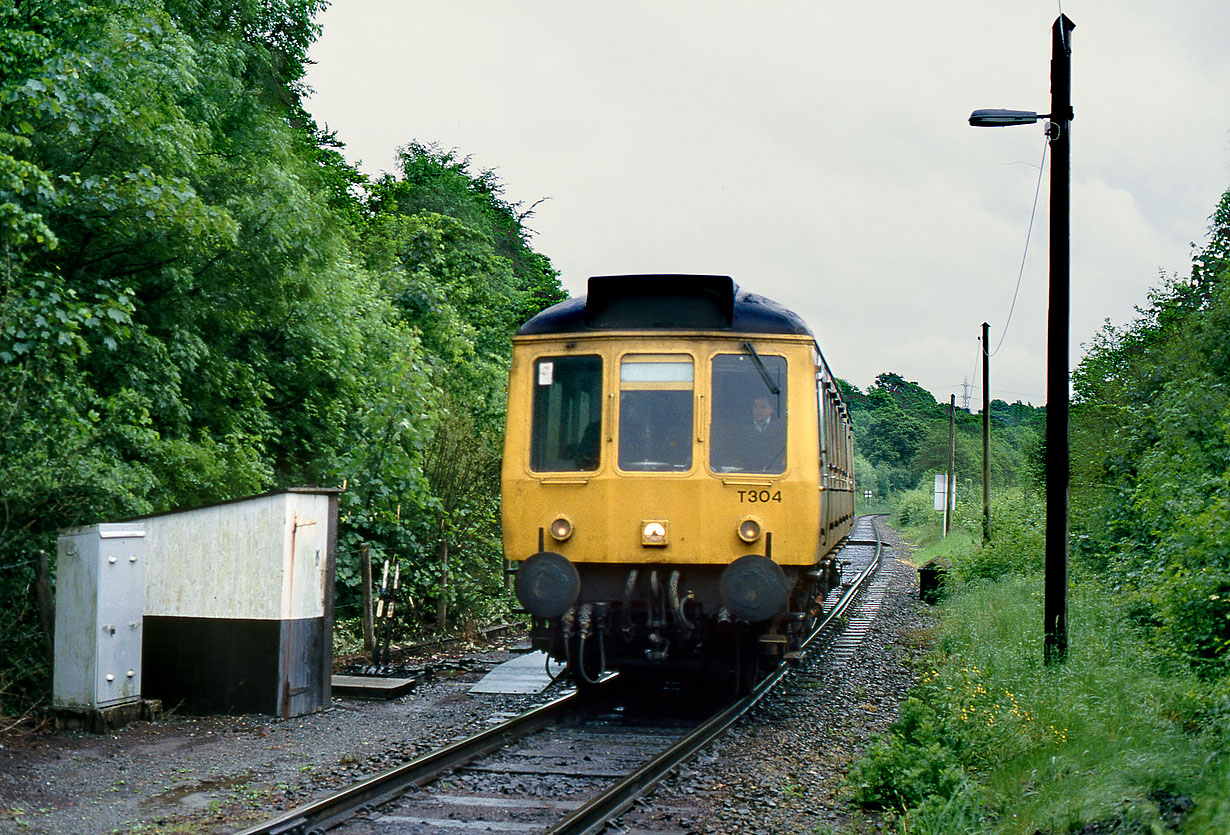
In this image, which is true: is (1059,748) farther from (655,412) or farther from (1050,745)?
(655,412)

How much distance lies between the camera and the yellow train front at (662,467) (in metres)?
8.74

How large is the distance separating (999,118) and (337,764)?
7.71 meters

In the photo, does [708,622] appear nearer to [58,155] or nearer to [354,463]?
[354,463]

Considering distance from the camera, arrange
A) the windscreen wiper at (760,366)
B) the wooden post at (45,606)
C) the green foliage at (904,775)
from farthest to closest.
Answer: the windscreen wiper at (760,366) < the wooden post at (45,606) < the green foliage at (904,775)

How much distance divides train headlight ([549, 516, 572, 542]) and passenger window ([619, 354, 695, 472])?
604 millimetres

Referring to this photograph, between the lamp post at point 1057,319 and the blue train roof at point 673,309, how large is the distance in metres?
2.63

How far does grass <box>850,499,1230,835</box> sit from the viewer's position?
5301mm

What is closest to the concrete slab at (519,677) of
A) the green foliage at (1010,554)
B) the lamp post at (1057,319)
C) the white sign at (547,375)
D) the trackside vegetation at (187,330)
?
the trackside vegetation at (187,330)

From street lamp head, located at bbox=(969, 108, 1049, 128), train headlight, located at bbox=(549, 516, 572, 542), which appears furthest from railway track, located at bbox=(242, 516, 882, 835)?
street lamp head, located at bbox=(969, 108, 1049, 128)

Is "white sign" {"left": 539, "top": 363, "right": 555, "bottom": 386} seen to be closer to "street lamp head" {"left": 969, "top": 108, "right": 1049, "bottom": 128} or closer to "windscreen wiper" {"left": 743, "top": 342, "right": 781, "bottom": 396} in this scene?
"windscreen wiper" {"left": 743, "top": 342, "right": 781, "bottom": 396}

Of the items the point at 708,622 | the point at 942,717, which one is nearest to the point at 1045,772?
the point at 942,717

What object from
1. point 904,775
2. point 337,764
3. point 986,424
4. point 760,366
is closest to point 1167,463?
point 760,366

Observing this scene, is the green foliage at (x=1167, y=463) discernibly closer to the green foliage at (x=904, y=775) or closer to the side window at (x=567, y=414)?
the green foliage at (x=904, y=775)

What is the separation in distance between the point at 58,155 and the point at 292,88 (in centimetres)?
1406
